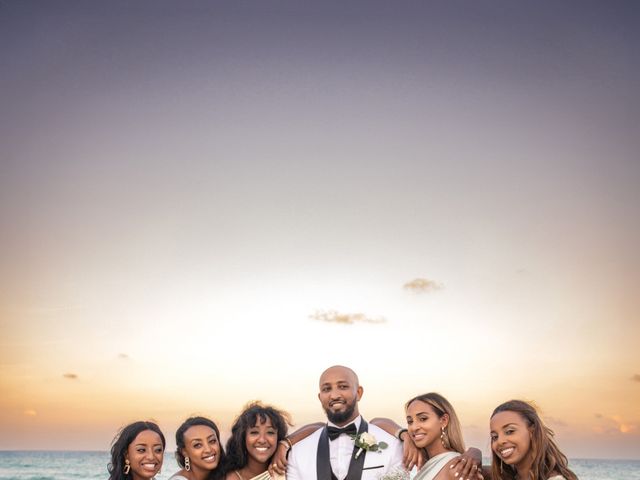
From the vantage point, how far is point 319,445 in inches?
396

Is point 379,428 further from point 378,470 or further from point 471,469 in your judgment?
point 471,469

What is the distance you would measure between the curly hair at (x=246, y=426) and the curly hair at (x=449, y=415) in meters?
1.82

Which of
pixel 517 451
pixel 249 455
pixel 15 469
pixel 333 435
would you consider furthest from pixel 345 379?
pixel 15 469

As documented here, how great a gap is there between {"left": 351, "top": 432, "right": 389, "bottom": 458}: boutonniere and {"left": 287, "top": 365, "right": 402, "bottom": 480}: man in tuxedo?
0.14 ft

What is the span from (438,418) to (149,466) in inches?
135

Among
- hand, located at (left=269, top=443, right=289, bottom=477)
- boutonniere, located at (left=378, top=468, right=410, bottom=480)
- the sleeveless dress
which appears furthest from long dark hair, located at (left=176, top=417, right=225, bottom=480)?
boutonniere, located at (left=378, top=468, right=410, bottom=480)

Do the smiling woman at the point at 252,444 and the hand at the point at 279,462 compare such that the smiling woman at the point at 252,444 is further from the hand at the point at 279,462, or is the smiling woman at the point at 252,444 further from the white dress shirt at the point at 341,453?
the white dress shirt at the point at 341,453

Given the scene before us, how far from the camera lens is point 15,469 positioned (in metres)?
54.7

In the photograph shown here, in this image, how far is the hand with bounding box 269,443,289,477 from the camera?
993 centimetres

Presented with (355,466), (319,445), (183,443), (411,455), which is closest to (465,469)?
(411,455)

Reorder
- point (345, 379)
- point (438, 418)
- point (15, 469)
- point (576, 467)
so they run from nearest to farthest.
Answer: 1. point (438, 418)
2. point (345, 379)
3. point (15, 469)
4. point (576, 467)

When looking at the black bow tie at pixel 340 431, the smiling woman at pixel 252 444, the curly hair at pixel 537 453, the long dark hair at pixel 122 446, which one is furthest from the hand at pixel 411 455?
the long dark hair at pixel 122 446

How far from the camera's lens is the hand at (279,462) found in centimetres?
993

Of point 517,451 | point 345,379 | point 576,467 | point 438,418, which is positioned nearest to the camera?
point 517,451
